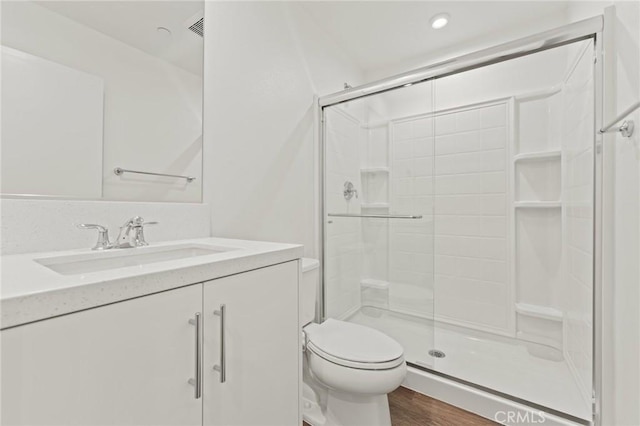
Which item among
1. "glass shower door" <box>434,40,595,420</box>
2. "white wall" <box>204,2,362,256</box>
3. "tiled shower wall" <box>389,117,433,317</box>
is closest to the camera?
"white wall" <box>204,2,362,256</box>

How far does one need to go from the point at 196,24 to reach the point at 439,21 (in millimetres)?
1666

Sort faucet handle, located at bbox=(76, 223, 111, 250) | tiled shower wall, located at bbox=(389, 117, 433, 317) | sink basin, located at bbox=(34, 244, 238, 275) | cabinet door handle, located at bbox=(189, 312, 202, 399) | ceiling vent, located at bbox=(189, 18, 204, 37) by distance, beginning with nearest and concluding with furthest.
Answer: cabinet door handle, located at bbox=(189, 312, 202, 399)
sink basin, located at bbox=(34, 244, 238, 275)
faucet handle, located at bbox=(76, 223, 111, 250)
ceiling vent, located at bbox=(189, 18, 204, 37)
tiled shower wall, located at bbox=(389, 117, 433, 317)

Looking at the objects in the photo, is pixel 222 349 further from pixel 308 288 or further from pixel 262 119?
pixel 262 119

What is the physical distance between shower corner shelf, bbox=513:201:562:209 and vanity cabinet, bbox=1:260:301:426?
6.08 feet

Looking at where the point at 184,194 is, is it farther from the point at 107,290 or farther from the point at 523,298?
the point at 523,298

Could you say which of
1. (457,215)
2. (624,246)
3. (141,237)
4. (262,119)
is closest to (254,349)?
(141,237)

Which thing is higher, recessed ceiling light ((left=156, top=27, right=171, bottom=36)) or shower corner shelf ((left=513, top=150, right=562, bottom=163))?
recessed ceiling light ((left=156, top=27, right=171, bottom=36))

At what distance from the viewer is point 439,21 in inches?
78.3

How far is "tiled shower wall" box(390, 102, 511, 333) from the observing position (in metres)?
1.87

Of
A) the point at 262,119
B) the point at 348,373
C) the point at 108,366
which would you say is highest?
the point at 262,119

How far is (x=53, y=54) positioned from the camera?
2.80 feet

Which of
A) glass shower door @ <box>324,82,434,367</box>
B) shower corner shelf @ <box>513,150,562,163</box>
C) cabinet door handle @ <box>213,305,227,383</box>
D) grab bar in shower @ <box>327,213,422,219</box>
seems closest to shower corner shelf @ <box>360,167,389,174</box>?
glass shower door @ <box>324,82,434,367</box>

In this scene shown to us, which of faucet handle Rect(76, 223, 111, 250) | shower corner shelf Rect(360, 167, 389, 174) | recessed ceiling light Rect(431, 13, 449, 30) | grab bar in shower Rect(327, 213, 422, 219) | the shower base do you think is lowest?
the shower base

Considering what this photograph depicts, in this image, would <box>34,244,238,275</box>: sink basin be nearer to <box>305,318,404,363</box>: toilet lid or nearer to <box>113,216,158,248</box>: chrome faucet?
<box>113,216,158,248</box>: chrome faucet
